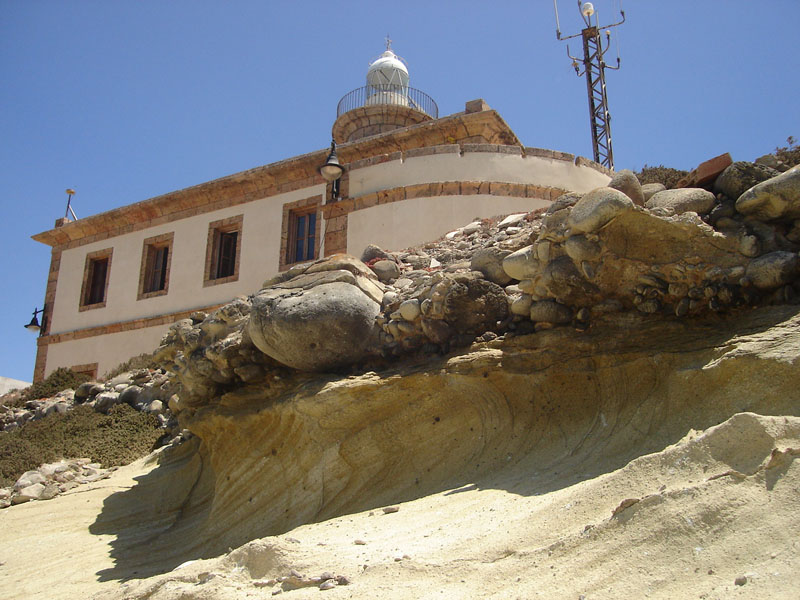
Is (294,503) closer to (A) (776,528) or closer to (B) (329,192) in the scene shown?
(A) (776,528)

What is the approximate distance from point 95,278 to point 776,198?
17.4 m

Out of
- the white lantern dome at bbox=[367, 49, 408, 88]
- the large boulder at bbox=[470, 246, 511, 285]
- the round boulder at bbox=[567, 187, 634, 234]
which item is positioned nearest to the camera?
the round boulder at bbox=[567, 187, 634, 234]

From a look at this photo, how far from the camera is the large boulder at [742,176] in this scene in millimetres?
3777

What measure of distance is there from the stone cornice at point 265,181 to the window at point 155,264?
496 millimetres

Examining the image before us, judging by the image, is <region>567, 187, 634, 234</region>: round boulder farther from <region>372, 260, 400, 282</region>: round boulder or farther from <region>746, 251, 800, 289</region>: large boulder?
<region>372, 260, 400, 282</region>: round boulder

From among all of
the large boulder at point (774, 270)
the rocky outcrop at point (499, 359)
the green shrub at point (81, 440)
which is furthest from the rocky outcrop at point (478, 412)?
the green shrub at point (81, 440)

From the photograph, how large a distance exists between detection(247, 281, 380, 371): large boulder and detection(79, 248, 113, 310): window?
14.0 m

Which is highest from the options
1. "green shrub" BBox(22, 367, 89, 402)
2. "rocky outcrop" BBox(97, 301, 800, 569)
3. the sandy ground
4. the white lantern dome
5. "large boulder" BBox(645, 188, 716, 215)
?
the white lantern dome

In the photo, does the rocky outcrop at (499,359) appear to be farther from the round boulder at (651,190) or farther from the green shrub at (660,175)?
the green shrub at (660,175)

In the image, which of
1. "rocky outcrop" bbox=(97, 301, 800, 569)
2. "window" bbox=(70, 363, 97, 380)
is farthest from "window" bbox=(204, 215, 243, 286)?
"rocky outcrop" bbox=(97, 301, 800, 569)

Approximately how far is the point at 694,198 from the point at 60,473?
6810 millimetres

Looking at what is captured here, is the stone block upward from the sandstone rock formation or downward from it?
upward

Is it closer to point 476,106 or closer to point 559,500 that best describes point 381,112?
point 476,106

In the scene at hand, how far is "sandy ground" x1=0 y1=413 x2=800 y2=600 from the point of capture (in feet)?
7.22
